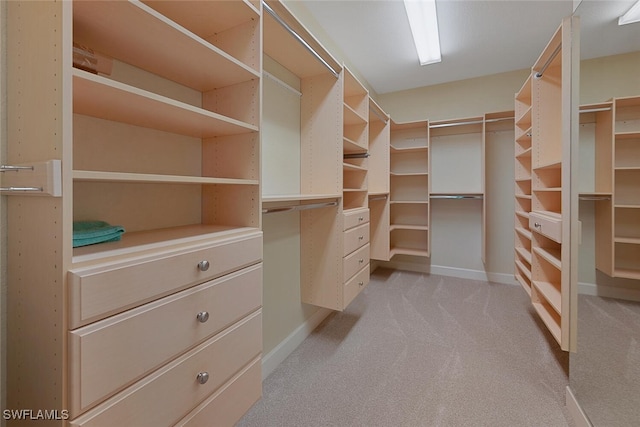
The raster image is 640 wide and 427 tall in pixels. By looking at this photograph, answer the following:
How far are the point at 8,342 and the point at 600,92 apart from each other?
3.13 meters

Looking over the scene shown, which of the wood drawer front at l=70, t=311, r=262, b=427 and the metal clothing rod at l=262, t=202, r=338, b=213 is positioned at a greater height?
the metal clothing rod at l=262, t=202, r=338, b=213

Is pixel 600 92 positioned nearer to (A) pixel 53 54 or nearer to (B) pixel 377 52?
(B) pixel 377 52

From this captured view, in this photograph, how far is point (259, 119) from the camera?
1.20 m

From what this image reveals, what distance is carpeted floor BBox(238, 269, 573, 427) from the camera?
143cm

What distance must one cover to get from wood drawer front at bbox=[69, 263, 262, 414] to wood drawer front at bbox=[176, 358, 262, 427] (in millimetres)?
239

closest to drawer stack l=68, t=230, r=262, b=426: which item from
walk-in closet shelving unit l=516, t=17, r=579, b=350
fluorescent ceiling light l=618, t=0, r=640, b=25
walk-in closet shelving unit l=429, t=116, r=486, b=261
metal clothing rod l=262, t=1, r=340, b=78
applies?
metal clothing rod l=262, t=1, r=340, b=78

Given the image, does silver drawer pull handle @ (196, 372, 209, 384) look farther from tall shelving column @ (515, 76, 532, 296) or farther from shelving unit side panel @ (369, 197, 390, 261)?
tall shelving column @ (515, 76, 532, 296)

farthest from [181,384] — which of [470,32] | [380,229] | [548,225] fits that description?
[470,32]

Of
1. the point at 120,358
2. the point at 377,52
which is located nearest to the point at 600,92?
the point at 377,52

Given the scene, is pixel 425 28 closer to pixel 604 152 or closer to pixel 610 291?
pixel 604 152

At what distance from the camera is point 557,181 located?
2258mm

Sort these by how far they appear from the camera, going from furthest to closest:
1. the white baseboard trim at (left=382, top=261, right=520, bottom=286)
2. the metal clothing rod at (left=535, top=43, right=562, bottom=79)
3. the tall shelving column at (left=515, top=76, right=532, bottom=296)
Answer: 1. the white baseboard trim at (left=382, top=261, right=520, bottom=286)
2. the tall shelving column at (left=515, top=76, right=532, bottom=296)
3. the metal clothing rod at (left=535, top=43, right=562, bottom=79)

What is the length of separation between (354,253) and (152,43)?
1.80 m

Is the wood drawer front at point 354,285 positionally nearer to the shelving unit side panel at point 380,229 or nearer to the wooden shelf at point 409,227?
the shelving unit side panel at point 380,229
